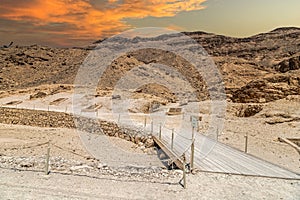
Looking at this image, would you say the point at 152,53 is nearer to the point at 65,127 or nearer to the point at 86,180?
the point at 65,127

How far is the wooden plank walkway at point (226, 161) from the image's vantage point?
1088 cm

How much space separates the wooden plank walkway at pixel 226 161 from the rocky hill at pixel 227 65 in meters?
15.2

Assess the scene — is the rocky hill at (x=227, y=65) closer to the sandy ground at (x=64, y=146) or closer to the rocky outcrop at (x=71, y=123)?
the rocky outcrop at (x=71, y=123)

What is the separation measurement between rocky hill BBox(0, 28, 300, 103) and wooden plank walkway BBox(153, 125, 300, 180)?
15.2m

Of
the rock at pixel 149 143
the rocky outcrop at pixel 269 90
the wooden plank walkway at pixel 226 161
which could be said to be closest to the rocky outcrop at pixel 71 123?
the rock at pixel 149 143

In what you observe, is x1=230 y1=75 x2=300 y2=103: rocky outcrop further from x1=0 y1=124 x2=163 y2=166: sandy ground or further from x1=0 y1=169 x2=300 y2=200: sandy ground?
x1=0 y1=169 x2=300 y2=200: sandy ground

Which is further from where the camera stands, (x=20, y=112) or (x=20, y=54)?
(x=20, y=54)

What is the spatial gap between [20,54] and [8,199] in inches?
4157

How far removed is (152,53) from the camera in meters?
114

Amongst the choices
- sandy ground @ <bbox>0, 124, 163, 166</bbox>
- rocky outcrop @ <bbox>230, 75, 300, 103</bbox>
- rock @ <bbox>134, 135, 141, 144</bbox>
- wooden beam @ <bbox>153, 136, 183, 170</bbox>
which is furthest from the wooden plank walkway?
rocky outcrop @ <bbox>230, 75, 300, 103</bbox>

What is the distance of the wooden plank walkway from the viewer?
10875mm

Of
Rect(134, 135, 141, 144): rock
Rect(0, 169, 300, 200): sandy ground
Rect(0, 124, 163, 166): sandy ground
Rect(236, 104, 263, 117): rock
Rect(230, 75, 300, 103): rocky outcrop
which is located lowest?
Rect(0, 124, 163, 166): sandy ground

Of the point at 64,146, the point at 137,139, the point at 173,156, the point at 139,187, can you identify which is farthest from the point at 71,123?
the point at 139,187

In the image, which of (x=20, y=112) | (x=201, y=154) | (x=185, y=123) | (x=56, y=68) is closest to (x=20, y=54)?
(x=56, y=68)
